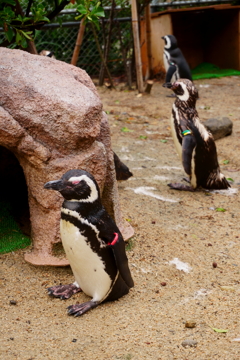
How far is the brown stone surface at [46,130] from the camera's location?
2.89m

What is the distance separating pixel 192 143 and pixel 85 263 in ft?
7.65

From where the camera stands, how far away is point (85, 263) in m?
2.64

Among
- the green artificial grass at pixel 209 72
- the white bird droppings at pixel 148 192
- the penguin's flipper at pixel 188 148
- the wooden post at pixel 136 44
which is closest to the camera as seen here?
the white bird droppings at pixel 148 192

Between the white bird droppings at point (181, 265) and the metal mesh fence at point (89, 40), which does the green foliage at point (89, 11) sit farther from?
the metal mesh fence at point (89, 40)

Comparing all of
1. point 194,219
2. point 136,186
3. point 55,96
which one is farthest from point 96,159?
point 136,186

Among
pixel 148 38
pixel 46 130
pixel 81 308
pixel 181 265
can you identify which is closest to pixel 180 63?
pixel 148 38

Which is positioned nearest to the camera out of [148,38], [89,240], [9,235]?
[89,240]

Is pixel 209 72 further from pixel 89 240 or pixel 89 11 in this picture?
pixel 89 240

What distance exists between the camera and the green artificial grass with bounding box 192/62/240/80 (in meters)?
10.1

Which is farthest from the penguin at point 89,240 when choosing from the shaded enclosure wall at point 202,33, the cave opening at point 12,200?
the shaded enclosure wall at point 202,33

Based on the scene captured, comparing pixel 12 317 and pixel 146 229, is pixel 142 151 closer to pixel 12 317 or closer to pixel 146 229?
pixel 146 229

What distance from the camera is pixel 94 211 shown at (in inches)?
104

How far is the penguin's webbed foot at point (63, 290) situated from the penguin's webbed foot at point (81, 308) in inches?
6.0

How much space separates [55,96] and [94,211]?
2.53ft
